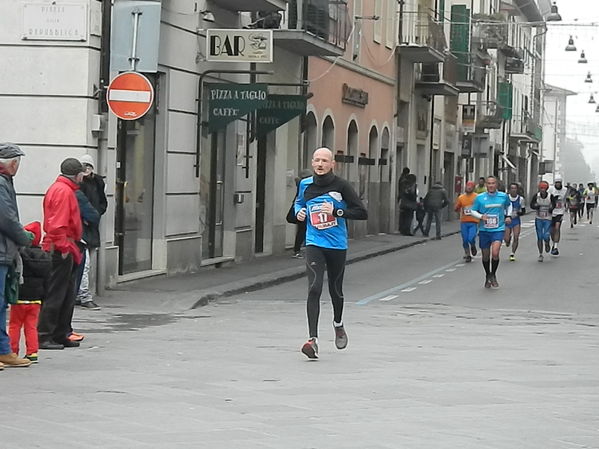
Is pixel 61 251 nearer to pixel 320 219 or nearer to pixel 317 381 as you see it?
pixel 320 219

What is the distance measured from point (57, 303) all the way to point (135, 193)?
7917mm

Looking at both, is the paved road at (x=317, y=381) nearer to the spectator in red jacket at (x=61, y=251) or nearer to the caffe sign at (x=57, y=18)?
the spectator in red jacket at (x=61, y=251)

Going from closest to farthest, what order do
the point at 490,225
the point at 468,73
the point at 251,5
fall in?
the point at 490,225, the point at 251,5, the point at 468,73

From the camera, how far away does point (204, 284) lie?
20.5 m

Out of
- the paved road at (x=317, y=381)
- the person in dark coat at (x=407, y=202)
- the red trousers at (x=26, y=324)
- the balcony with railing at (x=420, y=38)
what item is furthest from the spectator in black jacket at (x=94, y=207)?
the balcony with railing at (x=420, y=38)

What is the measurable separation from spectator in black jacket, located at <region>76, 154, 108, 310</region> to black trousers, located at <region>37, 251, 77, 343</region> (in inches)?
94.7

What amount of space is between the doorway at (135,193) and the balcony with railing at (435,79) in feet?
84.0

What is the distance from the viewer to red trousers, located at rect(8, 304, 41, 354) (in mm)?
11508

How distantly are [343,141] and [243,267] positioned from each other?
11.4 metres

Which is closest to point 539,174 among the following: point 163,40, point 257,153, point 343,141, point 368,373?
point 343,141

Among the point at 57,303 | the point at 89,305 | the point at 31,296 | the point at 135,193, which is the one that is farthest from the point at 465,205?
the point at 31,296

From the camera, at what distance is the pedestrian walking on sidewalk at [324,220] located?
12.4m

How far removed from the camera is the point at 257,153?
27375 mm

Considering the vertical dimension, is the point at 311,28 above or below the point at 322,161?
above
